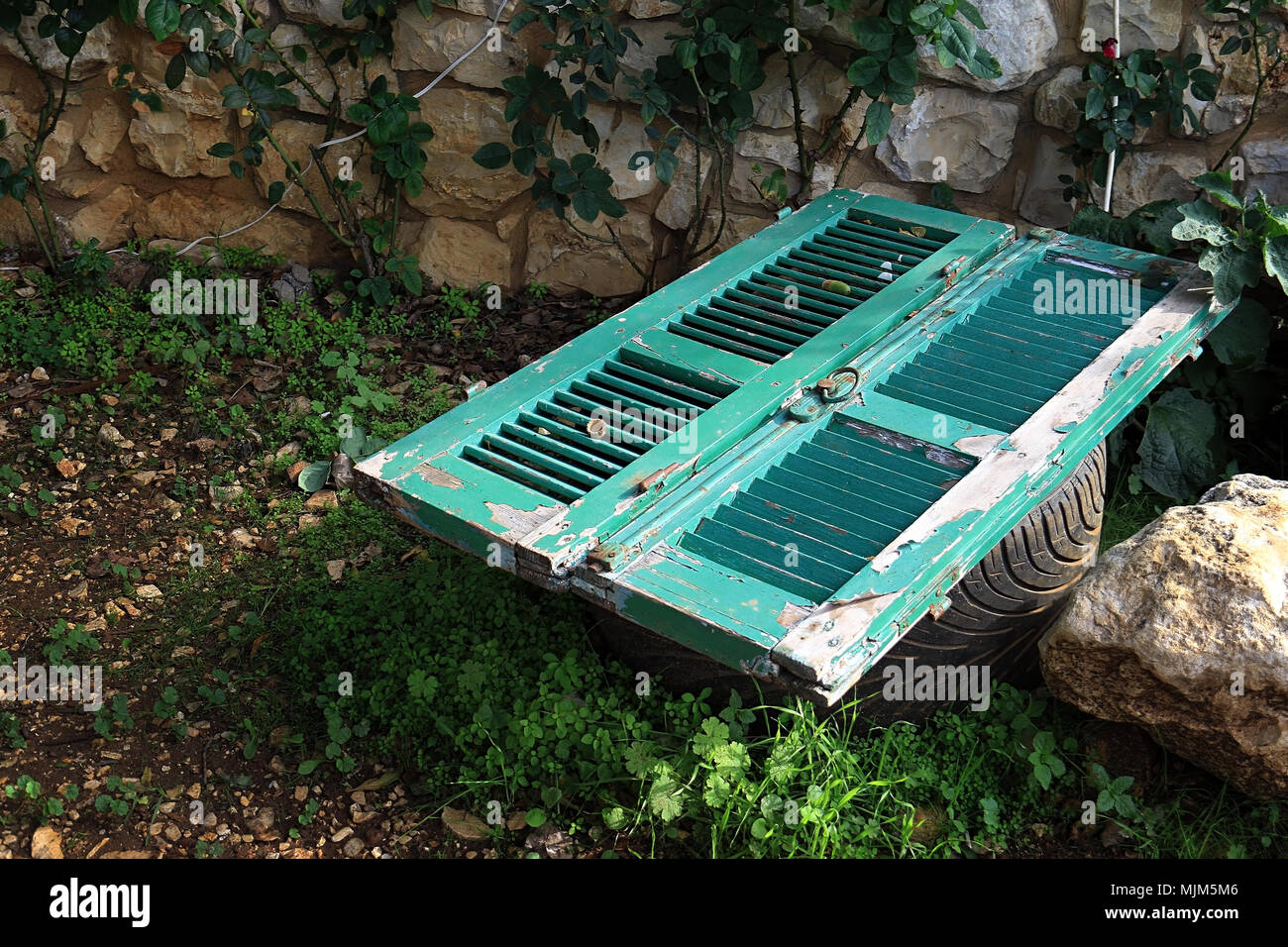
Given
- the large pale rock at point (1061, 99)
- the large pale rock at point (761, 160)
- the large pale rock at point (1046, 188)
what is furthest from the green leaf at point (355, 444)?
the large pale rock at point (1061, 99)

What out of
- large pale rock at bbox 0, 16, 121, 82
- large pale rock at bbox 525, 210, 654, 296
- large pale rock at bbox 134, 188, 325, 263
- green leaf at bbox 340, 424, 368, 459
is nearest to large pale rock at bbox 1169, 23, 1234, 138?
large pale rock at bbox 525, 210, 654, 296

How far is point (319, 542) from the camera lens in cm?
373

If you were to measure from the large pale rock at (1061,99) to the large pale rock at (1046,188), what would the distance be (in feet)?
0.25

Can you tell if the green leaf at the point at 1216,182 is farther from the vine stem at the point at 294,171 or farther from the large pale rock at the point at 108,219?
the large pale rock at the point at 108,219

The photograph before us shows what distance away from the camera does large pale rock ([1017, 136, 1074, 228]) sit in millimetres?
4094

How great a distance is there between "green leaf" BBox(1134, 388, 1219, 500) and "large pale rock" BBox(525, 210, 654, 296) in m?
1.78

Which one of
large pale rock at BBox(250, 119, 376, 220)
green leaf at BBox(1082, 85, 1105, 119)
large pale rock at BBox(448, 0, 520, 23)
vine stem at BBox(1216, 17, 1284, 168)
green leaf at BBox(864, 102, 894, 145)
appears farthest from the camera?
large pale rock at BBox(250, 119, 376, 220)

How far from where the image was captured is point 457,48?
426cm

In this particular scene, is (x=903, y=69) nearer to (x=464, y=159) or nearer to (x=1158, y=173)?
(x=1158, y=173)

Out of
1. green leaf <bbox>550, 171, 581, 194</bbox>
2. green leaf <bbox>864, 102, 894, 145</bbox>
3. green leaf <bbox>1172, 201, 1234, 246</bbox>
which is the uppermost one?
green leaf <bbox>864, 102, 894, 145</bbox>

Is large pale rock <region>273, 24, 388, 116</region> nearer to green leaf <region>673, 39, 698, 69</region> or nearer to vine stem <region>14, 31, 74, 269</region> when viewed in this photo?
vine stem <region>14, 31, 74, 269</region>

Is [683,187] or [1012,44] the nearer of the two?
[1012,44]

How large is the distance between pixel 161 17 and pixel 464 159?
106 cm

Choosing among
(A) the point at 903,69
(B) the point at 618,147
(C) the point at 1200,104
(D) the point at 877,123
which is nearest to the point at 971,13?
(A) the point at 903,69
